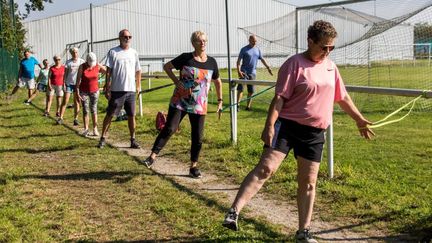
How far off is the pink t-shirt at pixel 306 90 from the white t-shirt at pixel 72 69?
344 inches

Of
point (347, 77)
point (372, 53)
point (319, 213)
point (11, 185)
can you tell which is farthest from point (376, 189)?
point (372, 53)

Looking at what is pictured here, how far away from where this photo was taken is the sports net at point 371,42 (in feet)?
39.1

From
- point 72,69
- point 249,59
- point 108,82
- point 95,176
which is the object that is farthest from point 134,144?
point 249,59

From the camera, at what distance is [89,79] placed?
1066 centimetres

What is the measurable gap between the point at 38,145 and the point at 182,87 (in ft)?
12.5

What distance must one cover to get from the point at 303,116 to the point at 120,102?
5236 millimetres

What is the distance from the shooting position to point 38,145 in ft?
31.5

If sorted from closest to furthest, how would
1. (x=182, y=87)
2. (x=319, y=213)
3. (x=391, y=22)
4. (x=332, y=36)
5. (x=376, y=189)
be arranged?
(x=332, y=36)
(x=319, y=213)
(x=376, y=189)
(x=182, y=87)
(x=391, y=22)

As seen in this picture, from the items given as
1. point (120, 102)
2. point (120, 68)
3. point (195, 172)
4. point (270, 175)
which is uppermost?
point (120, 68)

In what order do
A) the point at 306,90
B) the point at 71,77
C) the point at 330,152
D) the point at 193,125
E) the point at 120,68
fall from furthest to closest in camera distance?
the point at 71,77, the point at 120,68, the point at 193,125, the point at 330,152, the point at 306,90

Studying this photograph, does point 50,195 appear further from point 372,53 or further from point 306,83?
point 372,53

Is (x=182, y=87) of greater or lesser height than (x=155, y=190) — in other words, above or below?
above

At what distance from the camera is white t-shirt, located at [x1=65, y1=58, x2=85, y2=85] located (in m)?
12.2

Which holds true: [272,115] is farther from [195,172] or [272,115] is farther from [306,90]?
[195,172]
